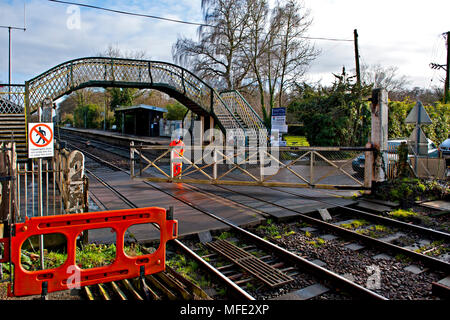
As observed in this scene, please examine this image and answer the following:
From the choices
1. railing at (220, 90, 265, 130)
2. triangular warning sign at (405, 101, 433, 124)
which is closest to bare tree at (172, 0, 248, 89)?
railing at (220, 90, 265, 130)

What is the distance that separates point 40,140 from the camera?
210 inches

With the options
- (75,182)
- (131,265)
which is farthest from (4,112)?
(131,265)

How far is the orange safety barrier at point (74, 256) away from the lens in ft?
12.3

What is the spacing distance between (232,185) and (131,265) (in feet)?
24.2

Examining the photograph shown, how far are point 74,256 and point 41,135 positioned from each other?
7.48 ft

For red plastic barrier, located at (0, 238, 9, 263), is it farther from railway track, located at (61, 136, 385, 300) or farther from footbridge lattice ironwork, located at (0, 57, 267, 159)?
footbridge lattice ironwork, located at (0, 57, 267, 159)

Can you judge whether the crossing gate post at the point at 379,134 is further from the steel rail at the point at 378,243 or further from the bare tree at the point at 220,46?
the bare tree at the point at 220,46

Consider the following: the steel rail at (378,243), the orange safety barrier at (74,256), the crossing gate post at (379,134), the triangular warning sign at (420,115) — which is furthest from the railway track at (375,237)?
the triangular warning sign at (420,115)

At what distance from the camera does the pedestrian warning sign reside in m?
5.18

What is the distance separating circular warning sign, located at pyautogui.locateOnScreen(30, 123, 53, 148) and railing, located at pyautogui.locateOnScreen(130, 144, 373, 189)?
561 cm

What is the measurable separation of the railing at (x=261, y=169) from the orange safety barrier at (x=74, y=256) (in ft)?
18.6

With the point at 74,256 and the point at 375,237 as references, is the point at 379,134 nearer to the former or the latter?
the point at 375,237

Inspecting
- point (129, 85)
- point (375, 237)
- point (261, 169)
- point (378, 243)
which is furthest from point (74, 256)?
point (129, 85)
